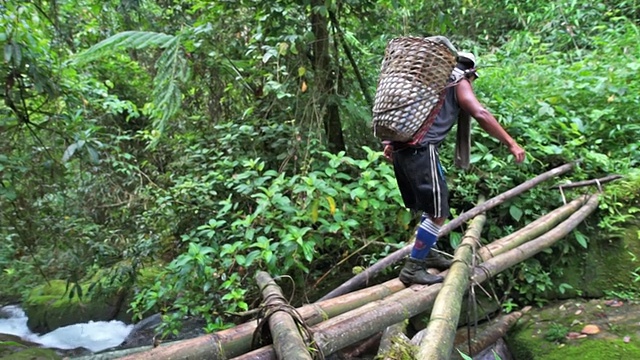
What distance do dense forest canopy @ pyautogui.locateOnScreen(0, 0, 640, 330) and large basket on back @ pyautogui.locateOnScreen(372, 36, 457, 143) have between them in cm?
116

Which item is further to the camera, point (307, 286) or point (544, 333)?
point (307, 286)

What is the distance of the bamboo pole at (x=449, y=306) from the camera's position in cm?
204

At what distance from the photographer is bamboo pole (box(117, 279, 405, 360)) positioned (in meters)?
1.96

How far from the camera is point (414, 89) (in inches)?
114

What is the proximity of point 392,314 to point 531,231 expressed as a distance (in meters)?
1.99

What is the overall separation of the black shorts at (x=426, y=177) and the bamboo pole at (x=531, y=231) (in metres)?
0.72

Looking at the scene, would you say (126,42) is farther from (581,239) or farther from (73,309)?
(73,309)

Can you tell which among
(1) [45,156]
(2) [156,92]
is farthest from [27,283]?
(2) [156,92]

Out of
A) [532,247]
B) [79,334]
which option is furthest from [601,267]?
[79,334]

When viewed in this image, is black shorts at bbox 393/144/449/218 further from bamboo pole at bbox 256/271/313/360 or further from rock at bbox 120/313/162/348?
rock at bbox 120/313/162/348

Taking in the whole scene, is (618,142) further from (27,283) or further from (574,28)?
(27,283)

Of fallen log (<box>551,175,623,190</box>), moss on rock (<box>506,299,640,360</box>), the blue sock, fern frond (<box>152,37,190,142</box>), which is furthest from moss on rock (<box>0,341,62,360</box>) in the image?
fallen log (<box>551,175,623,190</box>)

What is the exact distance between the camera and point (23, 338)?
7.23 m

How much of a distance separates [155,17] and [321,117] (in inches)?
173
